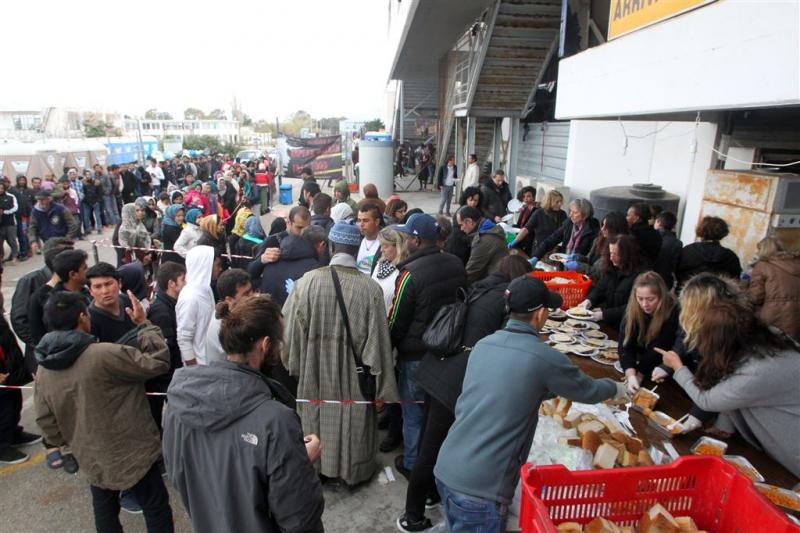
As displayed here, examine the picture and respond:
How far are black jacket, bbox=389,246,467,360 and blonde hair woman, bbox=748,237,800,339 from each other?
2.44 metres

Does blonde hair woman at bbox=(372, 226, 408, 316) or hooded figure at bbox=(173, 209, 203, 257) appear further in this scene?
hooded figure at bbox=(173, 209, 203, 257)

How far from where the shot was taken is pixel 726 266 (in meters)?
4.60

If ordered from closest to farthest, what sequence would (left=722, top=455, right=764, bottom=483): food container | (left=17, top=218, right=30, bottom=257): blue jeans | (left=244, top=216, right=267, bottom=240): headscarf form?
(left=722, top=455, right=764, bottom=483): food container, (left=244, top=216, right=267, bottom=240): headscarf, (left=17, top=218, right=30, bottom=257): blue jeans

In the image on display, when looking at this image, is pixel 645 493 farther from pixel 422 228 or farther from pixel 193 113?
pixel 193 113

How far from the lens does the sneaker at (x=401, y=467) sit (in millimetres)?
3836

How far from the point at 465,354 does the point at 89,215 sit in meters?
14.3

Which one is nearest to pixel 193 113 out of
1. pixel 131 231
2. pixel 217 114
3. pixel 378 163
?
pixel 217 114

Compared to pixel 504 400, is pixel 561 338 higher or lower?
lower

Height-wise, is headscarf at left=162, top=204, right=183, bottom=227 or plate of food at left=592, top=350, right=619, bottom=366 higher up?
headscarf at left=162, top=204, right=183, bottom=227

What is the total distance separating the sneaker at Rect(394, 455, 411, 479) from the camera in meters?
3.84

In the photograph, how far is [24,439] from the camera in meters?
4.27

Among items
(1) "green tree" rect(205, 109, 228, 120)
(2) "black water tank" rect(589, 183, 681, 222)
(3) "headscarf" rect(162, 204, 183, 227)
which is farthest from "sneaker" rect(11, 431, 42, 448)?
(1) "green tree" rect(205, 109, 228, 120)

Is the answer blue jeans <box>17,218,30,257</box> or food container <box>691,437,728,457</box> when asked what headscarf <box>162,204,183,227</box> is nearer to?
blue jeans <box>17,218,30,257</box>

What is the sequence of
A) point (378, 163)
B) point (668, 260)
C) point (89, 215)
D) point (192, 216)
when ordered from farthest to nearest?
point (378, 163)
point (89, 215)
point (192, 216)
point (668, 260)
